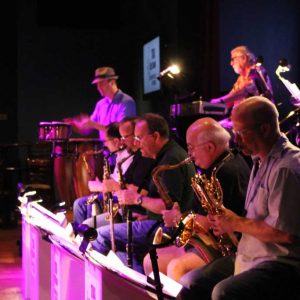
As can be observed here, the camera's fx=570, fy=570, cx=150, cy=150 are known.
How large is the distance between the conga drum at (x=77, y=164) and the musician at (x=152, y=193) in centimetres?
197

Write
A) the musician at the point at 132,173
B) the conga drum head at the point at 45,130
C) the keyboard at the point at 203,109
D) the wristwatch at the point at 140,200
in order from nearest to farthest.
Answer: the wristwatch at the point at 140,200 < the musician at the point at 132,173 < the keyboard at the point at 203,109 < the conga drum head at the point at 45,130

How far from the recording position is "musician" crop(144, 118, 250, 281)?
3.13 m

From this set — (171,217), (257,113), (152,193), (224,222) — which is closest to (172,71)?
(152,193)

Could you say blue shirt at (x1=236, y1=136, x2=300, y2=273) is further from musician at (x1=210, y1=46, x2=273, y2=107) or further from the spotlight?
the spotlight

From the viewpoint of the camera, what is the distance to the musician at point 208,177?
3.13m

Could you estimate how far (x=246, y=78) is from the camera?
18.8 ft

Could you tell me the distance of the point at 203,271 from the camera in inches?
112

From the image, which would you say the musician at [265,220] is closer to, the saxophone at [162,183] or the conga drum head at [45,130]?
the saxophone at [162,183]

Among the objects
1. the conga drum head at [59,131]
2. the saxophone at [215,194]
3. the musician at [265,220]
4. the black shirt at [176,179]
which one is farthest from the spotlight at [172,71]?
the musician at [265,220]

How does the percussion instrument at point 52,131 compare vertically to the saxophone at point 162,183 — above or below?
above

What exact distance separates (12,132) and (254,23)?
4.56 metres

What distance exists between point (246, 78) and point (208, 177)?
8.81 ft

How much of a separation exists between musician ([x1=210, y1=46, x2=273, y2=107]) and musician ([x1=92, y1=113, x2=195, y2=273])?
1480 millimetres

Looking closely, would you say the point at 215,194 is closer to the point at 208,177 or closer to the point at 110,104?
the point at 208,177
